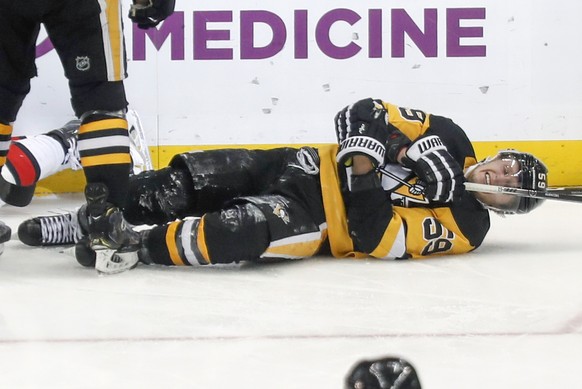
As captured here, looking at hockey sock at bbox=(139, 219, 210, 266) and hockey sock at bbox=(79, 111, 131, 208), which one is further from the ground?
hockey sock at bbox=(79, 111, 131, 208)

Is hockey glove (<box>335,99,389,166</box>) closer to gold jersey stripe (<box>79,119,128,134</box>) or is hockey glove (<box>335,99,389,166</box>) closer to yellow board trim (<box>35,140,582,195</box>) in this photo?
gold jersey stripe (<box>79,119,128,134</box>)

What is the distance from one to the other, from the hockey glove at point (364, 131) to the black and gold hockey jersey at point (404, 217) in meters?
0.06

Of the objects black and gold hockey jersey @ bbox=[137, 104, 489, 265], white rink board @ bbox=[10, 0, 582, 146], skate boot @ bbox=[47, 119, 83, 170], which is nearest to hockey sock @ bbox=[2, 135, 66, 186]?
skate boot @ bbox=[47, 119, 83, 170]

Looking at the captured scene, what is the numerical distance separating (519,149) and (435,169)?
1476mm

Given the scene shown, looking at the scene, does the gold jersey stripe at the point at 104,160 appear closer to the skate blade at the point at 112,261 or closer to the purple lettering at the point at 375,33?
the skate blade at the point at 112,261

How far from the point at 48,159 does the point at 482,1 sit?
5.70 feet

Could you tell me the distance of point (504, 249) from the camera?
7.91ft

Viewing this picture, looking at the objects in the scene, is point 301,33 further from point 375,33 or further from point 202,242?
point 202,242

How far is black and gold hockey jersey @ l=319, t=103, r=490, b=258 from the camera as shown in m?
2.14

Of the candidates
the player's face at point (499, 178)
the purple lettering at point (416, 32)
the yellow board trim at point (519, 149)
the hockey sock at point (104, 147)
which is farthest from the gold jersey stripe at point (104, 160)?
the purple lettering at point (416, 32)

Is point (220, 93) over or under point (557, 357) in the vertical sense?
over

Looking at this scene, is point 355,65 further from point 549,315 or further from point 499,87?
point 549,315

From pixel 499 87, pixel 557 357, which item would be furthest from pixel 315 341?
pixel 499 87

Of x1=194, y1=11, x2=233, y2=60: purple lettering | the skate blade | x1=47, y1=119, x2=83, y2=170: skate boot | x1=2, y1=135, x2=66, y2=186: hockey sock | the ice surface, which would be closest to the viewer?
the ice surface
